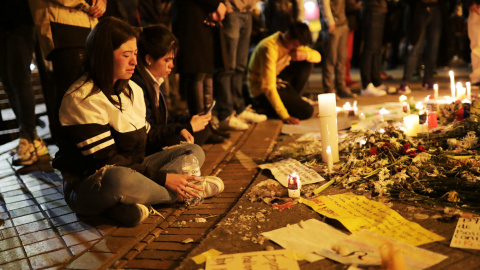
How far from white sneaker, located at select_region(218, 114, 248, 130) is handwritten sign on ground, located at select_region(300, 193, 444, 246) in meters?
2.24

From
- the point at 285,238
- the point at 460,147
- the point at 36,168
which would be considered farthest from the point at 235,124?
the point at 285,238

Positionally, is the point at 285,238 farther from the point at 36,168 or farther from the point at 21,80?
the point at 21,80

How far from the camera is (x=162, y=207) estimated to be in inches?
123

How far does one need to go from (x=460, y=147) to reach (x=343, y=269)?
1701mm

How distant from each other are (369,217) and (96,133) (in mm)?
1563

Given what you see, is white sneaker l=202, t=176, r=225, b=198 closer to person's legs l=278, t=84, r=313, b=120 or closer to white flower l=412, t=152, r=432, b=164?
white flower l=412, t=152, r=432, b=164

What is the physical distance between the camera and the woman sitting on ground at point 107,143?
2.74 metres

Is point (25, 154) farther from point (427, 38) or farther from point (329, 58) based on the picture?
point (427, 38)

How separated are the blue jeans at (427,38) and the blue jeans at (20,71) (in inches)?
205

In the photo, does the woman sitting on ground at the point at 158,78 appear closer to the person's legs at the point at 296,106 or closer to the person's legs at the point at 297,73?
the person's legs at the point at 296,106

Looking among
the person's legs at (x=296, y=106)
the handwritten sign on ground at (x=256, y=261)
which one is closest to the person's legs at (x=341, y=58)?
the person's legs at (x=296, y=106)

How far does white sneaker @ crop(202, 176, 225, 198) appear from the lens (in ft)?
10.6

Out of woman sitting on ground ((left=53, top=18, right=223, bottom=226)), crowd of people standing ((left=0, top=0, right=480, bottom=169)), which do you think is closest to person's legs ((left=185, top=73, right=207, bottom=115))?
crowd of people standing ((left=0, top=0, right=480, bottom=169))

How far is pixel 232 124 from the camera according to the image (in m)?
5.24
